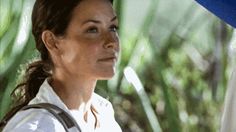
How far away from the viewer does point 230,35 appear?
197cm

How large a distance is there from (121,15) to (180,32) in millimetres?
225

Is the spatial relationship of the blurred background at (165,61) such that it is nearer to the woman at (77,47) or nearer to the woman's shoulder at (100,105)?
the woman's shoulder at (100,105)

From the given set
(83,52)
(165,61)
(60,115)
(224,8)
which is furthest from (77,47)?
(165,61)

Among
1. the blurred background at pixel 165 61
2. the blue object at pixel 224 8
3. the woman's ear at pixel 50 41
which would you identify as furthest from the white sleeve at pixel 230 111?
the blurred background at pixel 165 61

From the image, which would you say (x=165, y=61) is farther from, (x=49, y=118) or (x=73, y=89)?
(x=49, y=118)

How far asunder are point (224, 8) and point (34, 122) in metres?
0.41

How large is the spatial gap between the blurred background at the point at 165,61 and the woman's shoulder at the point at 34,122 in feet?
2.15

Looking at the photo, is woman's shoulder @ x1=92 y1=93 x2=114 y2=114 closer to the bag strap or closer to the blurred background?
the bag strap

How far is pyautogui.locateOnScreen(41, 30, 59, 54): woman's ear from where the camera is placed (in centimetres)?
117

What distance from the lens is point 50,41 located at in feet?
3.85

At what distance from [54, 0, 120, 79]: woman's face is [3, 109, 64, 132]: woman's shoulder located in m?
0.13

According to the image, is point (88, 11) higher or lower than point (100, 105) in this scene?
higher

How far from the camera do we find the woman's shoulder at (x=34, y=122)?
3.42 ft

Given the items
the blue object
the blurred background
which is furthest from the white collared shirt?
the blurred background
